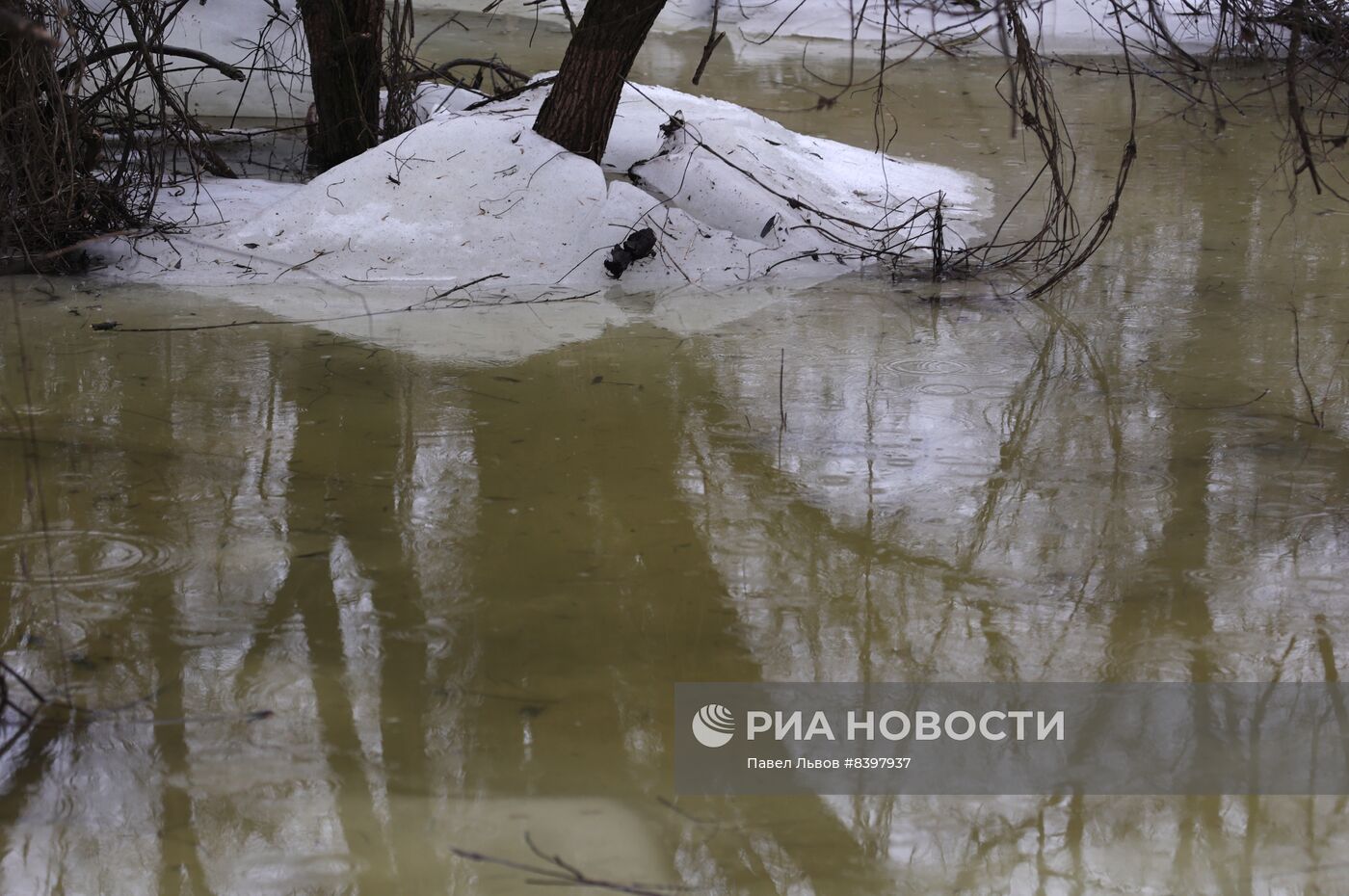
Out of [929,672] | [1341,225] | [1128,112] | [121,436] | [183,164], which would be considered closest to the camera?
[929,672]

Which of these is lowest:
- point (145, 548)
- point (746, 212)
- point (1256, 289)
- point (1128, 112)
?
point (145, 548)

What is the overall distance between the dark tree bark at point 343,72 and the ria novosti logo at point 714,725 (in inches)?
206

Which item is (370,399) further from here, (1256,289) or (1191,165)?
(1191,165)

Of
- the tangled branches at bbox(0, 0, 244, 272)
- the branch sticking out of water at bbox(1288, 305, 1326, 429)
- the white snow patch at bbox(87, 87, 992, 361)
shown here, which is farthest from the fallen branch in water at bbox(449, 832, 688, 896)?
the tangled branches at bbox(0, 0, 244, 272)

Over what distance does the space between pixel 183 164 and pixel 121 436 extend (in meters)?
3.87

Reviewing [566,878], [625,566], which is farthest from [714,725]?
[625,566]

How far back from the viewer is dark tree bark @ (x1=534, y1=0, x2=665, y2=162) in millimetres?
6160

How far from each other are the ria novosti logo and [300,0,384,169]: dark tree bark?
522cm

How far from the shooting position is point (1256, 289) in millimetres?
5852

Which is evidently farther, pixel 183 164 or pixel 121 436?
pixel 183 164

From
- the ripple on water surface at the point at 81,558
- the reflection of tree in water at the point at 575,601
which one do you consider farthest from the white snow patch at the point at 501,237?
the ripple on water surface at the point at 81,558

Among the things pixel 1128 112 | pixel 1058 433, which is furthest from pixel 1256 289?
pixel 1128 112

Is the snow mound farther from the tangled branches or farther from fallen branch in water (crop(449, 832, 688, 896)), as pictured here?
fallen branch in water (crop(449, 832, 688, 896))

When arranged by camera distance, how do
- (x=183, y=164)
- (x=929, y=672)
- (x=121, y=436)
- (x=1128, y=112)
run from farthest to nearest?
(x=1128, y=112) < (x=183, y=164) < (x=121, y=436) < (x=929, y=672)
